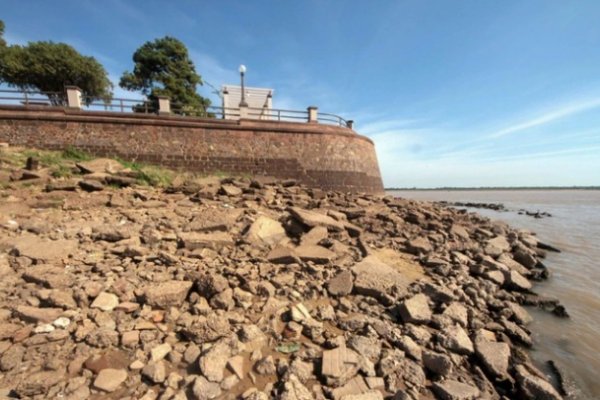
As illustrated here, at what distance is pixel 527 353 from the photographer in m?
3.96

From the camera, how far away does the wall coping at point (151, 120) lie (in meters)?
11.1

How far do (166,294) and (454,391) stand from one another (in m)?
3.41

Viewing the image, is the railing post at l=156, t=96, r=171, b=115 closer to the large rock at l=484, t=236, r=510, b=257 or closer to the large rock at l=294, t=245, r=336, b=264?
the large rock at l=294, t=245, r=336, b=264

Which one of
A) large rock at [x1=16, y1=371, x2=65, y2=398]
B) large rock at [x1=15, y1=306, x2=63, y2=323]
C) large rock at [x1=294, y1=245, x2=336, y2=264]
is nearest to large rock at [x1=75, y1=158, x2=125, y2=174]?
large rock at [x1=15, y1=306, x2=63, y2=323]

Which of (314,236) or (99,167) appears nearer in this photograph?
(314,236)

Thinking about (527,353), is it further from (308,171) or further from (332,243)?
(308,171)

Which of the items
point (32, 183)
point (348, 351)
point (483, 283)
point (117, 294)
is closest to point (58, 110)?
point (32, 183)

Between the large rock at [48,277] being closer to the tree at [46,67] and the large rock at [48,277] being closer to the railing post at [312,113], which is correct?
the railing post at [312,113]

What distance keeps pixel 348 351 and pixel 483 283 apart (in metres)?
4.02

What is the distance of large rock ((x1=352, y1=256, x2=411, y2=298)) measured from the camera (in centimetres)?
427

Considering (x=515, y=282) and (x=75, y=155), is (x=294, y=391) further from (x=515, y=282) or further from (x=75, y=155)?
(x=75, y=155)

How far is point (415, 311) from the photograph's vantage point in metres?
3.86

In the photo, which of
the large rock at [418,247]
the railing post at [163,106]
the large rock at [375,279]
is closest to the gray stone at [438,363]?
the large rock at [375,279]

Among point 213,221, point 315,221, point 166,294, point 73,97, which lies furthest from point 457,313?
point 73,97
